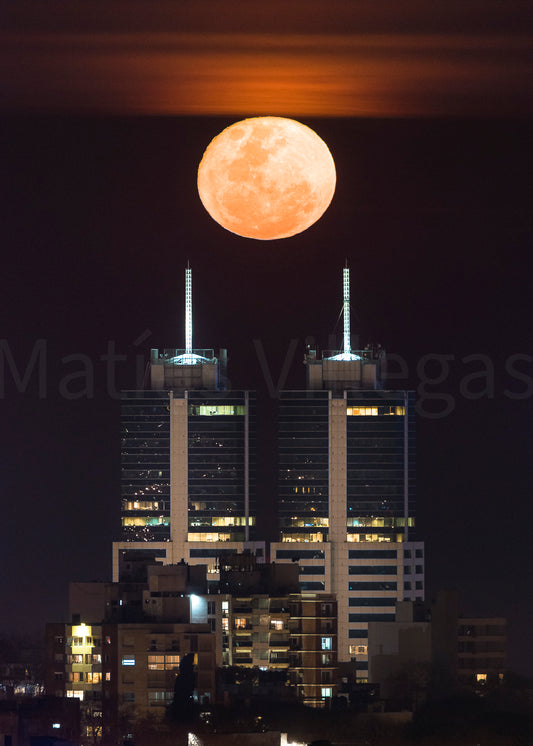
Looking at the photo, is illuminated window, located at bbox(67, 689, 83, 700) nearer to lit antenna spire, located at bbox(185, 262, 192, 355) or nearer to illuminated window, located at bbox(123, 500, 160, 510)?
lit antenna spire, located at bbox(185, 262, 192, 355)

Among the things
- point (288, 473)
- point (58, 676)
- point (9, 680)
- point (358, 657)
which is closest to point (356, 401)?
point (288, 473)

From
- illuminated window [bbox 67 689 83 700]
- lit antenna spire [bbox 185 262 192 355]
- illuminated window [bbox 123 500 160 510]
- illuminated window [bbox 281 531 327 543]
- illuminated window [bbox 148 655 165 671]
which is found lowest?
illuminated window [bbox 67 689 83 700]

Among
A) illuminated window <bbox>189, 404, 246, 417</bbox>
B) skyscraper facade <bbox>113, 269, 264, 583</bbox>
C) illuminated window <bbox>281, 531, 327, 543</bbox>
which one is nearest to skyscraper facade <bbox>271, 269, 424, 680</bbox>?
illuminated window <bbox>281, 531, 327, 543</bbox>

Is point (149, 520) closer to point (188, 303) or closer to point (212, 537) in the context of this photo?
point (212, 537)

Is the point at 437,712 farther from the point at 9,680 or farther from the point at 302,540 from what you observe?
the point at 302,540

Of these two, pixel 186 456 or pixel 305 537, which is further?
pixel 186 456

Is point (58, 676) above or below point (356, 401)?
below

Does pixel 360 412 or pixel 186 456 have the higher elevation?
pixel 360 412

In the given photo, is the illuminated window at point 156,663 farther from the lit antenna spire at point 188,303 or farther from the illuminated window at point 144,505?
the illuminated window at point 144,505

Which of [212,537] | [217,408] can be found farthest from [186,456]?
[212,537]
